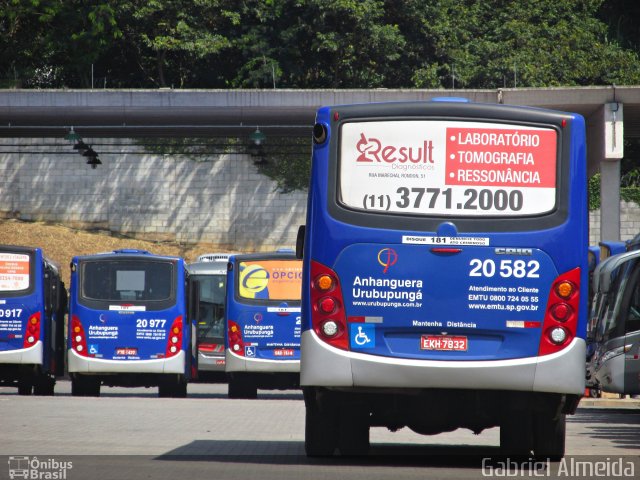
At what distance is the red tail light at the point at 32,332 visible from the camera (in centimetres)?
2741

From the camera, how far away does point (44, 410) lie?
64.8ft

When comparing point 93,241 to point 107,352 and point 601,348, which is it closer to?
point 107,352

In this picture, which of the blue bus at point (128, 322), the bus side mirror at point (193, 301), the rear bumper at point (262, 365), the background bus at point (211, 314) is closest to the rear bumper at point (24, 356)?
the blue bus at point (128, 322)

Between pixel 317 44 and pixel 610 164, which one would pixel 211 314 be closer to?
pixel 610 164

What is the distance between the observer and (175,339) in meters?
27.0

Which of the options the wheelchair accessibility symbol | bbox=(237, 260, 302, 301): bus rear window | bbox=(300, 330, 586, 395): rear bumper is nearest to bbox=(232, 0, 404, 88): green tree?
bbox=(237, 260, 302, 301): bus rear window

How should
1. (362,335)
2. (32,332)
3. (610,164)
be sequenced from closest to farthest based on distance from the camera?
1. (362,335)
2. (32,332)
3. (610,164)

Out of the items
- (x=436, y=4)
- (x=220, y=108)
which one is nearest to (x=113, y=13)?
(x=436, y=4)

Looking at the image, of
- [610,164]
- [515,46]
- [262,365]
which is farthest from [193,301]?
[515,46]

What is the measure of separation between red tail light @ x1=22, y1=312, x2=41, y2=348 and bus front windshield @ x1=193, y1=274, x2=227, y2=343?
19.5ft

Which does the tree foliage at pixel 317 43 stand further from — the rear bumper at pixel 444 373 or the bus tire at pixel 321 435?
the rear bumper at pixel 444 373

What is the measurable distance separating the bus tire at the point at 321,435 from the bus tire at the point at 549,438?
1.70 meters

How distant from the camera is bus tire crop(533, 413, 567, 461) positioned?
11875mm

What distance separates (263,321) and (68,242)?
23.9 meters
